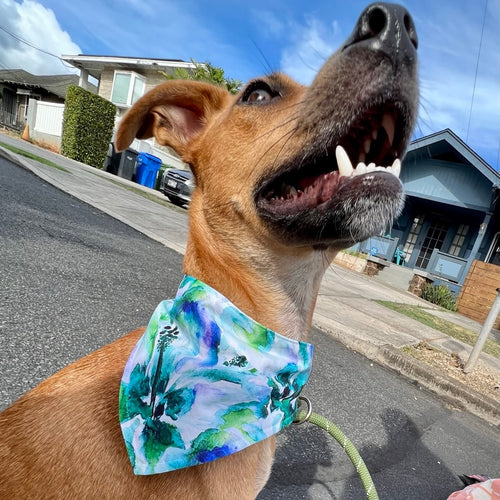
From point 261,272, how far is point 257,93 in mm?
941

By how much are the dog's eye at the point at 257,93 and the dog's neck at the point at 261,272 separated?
2.39 ft

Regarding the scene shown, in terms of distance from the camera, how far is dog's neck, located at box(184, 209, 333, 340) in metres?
1.61

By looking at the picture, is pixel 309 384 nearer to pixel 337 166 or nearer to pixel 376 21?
pixel 337 166

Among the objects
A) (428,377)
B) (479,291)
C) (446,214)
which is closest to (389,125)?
(428,377)

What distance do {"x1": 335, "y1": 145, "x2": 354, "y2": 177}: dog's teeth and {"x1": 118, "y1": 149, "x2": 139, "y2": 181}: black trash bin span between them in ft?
63.8

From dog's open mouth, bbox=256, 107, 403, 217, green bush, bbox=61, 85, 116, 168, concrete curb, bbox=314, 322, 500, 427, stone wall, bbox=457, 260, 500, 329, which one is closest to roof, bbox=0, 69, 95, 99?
green bush, bbox=61, 85, 116, 168

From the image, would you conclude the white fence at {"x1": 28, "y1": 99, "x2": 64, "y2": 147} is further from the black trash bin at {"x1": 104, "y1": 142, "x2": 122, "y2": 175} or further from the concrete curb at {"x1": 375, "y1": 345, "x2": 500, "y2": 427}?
the concrete curb at {"x1": 375, "y1": 345, "x2": 500, "y2": 427}

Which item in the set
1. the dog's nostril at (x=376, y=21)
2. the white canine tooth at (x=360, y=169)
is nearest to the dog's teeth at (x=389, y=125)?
the white canine tooth at (x=360, y=169)

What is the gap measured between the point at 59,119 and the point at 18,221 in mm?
20886

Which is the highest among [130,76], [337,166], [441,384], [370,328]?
[130,76]

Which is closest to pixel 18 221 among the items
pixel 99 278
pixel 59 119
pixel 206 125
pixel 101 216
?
pixel 99 278

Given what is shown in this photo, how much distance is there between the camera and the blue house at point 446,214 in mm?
13875

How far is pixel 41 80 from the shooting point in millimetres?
40188

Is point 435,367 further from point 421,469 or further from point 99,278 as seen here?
point 99,278
